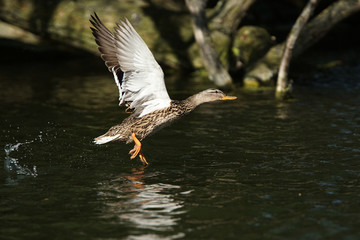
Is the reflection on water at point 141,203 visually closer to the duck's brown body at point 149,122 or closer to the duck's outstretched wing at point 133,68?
the duck's brown body at point 149,122

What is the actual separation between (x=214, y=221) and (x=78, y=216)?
1319mm

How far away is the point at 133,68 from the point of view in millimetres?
6926

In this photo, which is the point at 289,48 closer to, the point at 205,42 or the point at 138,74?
the point at 205,42

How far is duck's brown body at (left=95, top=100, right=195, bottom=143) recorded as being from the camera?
7324 mm

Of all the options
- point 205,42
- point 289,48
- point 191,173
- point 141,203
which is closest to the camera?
point 141,203

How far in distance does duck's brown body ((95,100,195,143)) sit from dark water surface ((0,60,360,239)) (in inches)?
14.4

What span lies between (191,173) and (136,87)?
1341 millimetres

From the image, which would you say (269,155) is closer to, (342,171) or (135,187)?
(342,171)

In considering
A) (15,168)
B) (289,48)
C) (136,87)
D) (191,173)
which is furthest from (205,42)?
(15,168)

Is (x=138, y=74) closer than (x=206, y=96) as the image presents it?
Yes

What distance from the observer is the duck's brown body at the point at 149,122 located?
732 cm

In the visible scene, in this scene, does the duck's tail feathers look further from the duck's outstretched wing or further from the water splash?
the water splash

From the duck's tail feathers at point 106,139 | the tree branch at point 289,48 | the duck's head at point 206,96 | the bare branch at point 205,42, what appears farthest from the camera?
the bare branch at point 205,42

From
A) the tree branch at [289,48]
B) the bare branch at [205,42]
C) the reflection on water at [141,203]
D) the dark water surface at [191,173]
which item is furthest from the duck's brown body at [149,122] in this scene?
the bare branch at [205,42]
